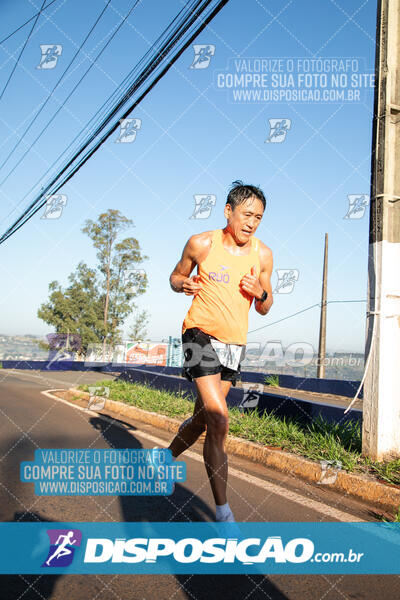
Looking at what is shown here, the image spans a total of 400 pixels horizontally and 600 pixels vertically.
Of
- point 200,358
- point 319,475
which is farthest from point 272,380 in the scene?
point 200,358

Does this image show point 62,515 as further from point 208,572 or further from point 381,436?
point 381,436

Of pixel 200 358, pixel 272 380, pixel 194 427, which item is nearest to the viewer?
pixel 200 358

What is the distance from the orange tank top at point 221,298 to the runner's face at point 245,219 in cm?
12

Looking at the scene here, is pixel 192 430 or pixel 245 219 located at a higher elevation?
pixel 245 219

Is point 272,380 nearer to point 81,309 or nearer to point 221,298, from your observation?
point 221,298

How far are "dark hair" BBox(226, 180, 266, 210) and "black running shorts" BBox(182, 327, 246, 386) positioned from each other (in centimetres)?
91

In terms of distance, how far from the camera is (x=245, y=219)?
3.25 metres

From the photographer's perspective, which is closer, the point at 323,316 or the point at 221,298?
the point at 221,298

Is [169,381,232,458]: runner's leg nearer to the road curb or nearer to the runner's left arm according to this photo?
the runner's left arm

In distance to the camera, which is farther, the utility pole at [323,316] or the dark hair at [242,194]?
the utility pole at [323,316]

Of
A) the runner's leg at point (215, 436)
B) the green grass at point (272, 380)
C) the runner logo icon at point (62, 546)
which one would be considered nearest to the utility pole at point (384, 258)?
the runner's leg at point (215, 436)

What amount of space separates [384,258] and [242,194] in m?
1.97

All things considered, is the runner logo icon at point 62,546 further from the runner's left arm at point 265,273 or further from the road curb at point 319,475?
the road curb at point 319,475

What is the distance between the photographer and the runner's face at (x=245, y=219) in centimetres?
324
